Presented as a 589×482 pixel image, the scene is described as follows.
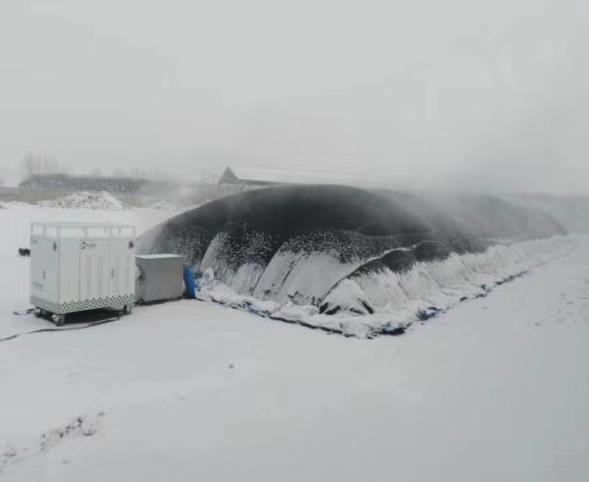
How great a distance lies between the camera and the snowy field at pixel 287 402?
382cm

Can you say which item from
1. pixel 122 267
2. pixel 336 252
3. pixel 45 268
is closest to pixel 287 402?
pixel 122 267

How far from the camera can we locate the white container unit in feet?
23.9

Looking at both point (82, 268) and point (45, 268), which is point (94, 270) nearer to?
point (82, 268)

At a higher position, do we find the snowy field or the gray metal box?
the gray metal box

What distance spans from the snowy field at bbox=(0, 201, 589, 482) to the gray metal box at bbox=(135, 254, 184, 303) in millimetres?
967

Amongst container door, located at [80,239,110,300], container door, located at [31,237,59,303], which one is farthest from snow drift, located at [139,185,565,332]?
container door, located at [31,237,59,303]

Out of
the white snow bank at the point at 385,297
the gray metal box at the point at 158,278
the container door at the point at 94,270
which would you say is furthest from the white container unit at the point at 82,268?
the white snow bank at the point at 385,297

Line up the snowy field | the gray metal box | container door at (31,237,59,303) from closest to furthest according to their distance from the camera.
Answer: the snowy field → container door at (31,237,59,303) → the gray metal box

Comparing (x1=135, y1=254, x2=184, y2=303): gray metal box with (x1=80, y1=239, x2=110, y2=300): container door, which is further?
(x1=135, y1=254, x2=184, y2=303): gray metal box

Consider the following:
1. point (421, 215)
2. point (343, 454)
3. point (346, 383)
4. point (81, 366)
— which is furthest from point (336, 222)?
point (343, 454)

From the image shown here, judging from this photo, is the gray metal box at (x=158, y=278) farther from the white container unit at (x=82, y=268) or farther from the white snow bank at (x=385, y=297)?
the white container unit at (x=82, y=268)

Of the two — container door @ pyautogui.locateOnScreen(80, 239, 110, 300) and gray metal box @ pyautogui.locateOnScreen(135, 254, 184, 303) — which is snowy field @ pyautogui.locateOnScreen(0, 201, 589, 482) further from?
gray metal box @ pyautogui.locateOnScreen(135, 254, 184, 303)

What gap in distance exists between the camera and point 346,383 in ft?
18.1

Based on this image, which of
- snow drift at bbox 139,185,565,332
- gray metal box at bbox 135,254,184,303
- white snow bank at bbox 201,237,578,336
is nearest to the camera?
white snow bank at bbox 201,237,578,336
